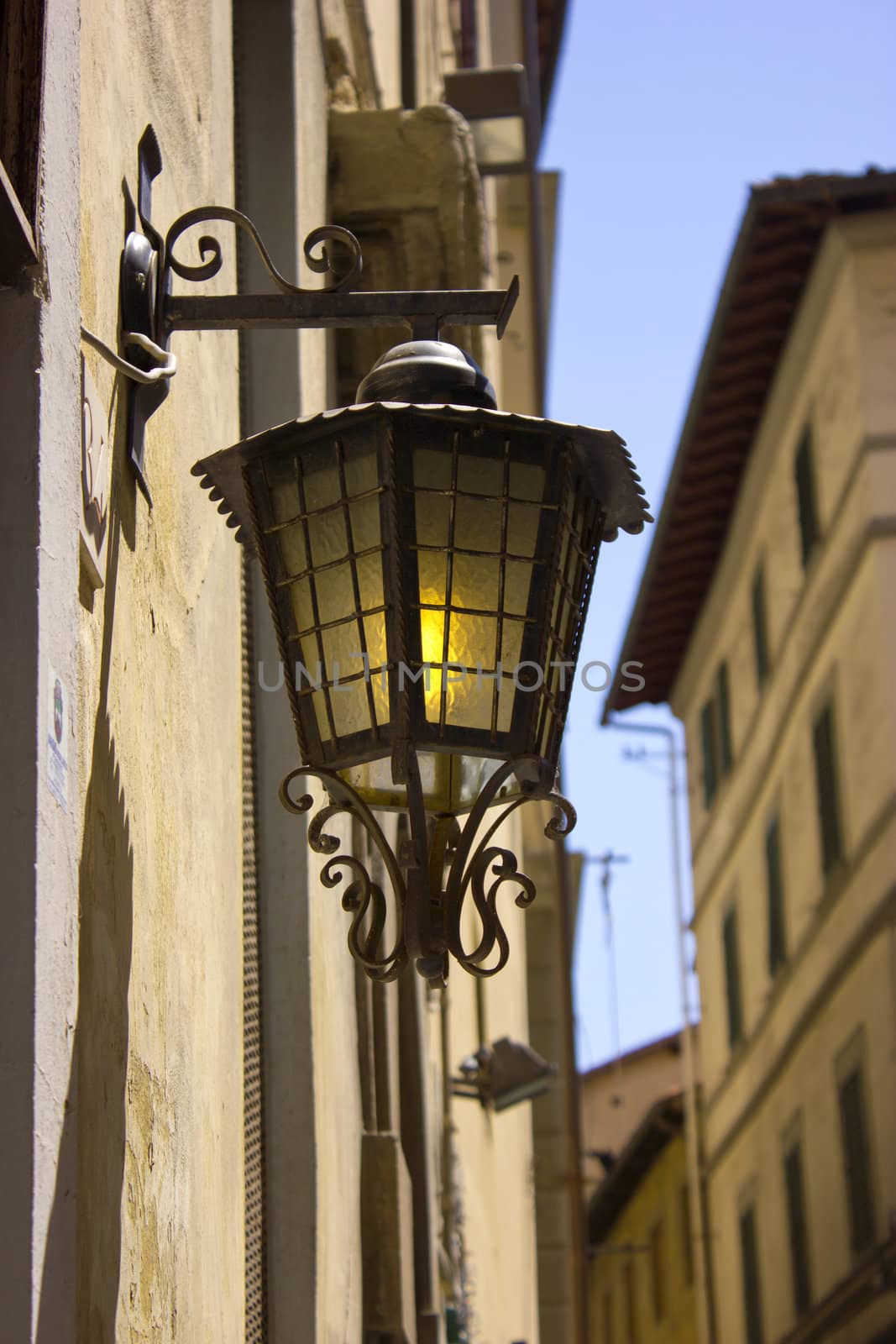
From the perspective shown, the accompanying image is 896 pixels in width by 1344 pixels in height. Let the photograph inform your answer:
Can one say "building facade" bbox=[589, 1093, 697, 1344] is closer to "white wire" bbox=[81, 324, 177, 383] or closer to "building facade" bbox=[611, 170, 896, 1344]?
"building facade" bbox=[611, 170, 896, 1344]

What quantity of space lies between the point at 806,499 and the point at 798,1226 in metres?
6.36

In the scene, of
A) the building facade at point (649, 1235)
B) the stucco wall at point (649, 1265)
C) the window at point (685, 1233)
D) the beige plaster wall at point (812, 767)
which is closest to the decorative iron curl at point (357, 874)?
the beige plaster wall at point (812, 767)

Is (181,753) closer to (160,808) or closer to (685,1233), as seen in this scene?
(160,808)

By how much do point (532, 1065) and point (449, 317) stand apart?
883 centimetres

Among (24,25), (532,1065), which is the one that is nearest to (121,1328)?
(24,25)

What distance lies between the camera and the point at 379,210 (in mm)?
6262

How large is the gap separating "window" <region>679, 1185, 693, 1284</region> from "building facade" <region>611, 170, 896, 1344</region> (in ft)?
11.2

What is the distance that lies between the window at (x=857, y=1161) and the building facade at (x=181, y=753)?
890 cm

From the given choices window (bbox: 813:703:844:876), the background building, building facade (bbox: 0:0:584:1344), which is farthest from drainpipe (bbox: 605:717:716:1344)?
building facade (bbox: 0:0:584:1344)

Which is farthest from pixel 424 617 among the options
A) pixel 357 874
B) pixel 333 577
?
pixel 357 874

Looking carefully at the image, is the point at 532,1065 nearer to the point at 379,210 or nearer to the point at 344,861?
the point at 379,210

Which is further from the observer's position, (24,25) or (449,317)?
(449,317)

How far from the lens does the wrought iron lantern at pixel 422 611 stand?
268 centimetres

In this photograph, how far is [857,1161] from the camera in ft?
50.7
